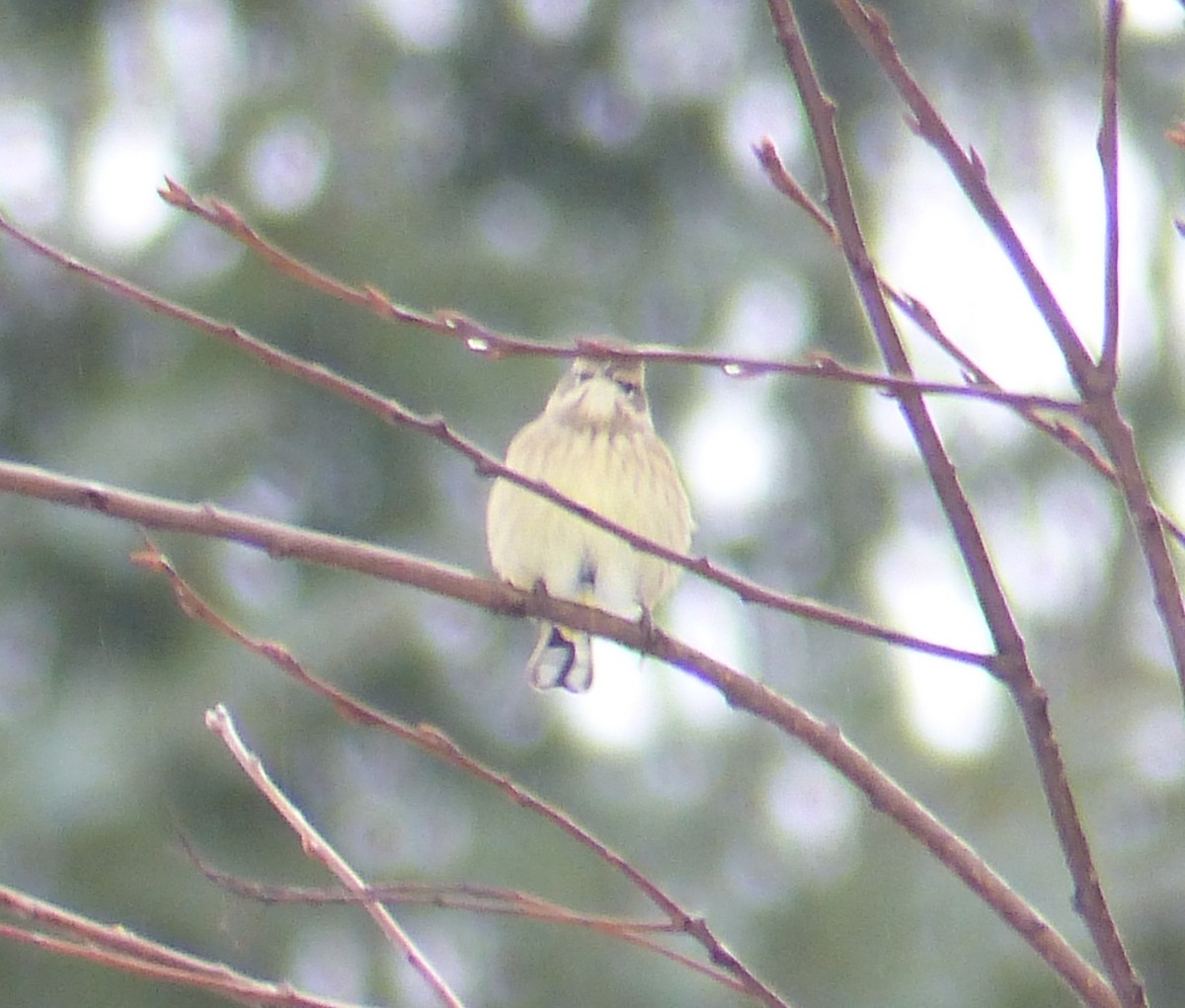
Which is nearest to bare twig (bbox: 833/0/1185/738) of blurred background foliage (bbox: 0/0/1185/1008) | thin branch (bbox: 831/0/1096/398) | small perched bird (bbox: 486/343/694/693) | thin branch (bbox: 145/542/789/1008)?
Result: thin branch (bbox: 831/0/1096/398)

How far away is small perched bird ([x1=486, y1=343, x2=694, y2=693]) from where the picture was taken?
3.19 metres

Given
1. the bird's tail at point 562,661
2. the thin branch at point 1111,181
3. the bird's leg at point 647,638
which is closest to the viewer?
the thin branch at point 1111,181

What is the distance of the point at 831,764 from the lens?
5.21ft

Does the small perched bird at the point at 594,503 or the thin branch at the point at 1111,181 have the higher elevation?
the small perched bird at the point at 594,503

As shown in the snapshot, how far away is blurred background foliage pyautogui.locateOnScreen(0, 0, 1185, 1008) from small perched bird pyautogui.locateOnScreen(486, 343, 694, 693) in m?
2.23

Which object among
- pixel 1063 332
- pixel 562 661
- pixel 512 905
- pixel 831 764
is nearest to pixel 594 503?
pixel 562 661

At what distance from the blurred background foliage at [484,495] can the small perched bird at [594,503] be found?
2.23m

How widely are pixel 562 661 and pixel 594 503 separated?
62cm

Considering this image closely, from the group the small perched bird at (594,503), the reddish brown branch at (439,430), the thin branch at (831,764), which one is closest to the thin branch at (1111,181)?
the reddish brown branch at (439,430)

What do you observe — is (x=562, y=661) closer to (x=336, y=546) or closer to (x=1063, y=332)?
(x=336, y=546)

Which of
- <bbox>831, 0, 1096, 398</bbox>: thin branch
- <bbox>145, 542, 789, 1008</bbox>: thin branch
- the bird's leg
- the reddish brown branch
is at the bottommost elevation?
<bbox>145, 542, 789, 1008</bbox>: thin branch

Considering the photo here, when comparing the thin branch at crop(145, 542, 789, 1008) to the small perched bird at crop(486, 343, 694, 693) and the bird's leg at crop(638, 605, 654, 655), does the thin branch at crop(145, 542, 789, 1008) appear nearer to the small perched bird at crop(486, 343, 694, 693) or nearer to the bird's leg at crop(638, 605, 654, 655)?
the bird's leg at crop(638, 605, 654, 655)

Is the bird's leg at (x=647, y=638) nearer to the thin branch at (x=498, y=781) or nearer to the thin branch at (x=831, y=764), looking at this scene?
the thin branch at (x=831, y=764)

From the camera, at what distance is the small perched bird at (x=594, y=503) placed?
126 inches
